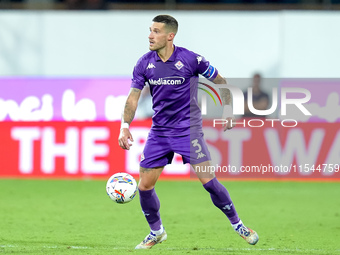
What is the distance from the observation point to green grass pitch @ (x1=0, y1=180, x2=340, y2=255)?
765 cm

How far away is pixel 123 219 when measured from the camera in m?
9.95

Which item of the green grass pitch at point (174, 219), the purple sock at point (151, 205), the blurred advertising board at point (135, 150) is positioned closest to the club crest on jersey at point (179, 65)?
the purple sock at point (151, 205)

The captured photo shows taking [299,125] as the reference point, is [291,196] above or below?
below

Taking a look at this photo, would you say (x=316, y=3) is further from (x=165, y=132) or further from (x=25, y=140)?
(x=165, y=132)

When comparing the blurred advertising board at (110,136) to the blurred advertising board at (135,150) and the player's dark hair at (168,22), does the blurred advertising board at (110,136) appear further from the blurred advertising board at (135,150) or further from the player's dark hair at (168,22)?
the player's dark hair at (168,22)

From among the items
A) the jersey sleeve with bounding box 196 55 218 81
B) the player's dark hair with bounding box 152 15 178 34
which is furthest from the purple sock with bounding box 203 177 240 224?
the player's dark hair with bounding box 152 15 178 34

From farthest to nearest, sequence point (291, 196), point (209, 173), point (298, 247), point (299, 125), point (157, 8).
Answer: point (157, 8), point (299, 125), point (291, 196), point (298, 247), point (209, 173)

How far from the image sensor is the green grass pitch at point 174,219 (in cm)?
765

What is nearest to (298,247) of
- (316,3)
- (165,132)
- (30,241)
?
(165,132)

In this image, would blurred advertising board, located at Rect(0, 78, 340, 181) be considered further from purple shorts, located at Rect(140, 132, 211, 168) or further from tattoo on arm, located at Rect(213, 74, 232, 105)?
purple shorts, located at Rect(140, 132, 211, 168)

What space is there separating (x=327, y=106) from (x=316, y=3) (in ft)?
8.72

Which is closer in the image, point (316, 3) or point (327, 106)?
point (327, 106)

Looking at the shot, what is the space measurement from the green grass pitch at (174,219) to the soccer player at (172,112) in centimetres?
59

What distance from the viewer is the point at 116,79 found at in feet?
47.2
